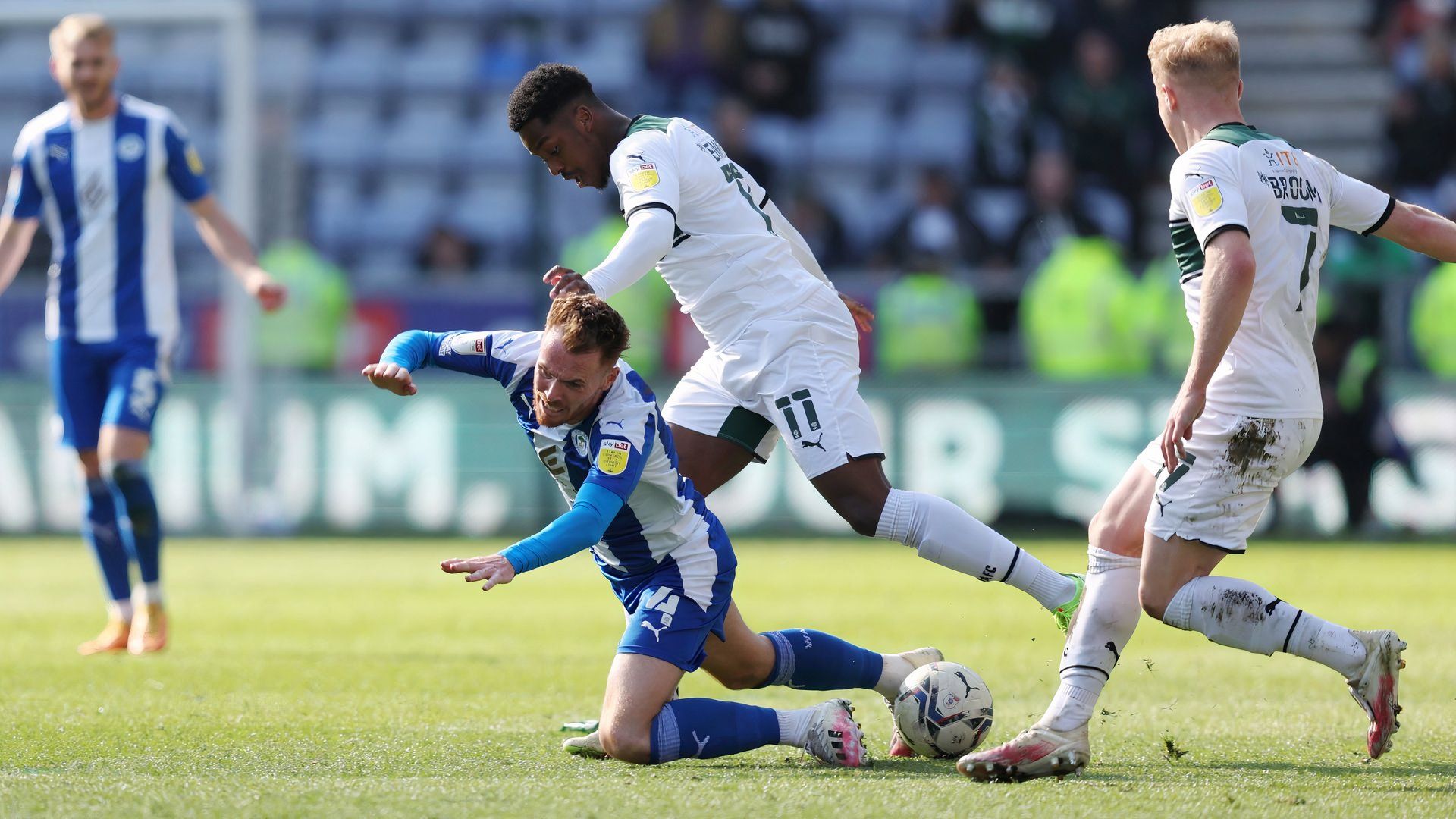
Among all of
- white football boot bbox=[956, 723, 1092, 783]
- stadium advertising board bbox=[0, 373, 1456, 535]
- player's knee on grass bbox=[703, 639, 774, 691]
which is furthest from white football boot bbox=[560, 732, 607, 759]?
stadium advertising board bbox=[0, 373, 1456, 535]

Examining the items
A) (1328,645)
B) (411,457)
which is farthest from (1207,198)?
(411,457)

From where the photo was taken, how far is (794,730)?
4.75 metres

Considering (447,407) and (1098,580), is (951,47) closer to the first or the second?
(447,407)

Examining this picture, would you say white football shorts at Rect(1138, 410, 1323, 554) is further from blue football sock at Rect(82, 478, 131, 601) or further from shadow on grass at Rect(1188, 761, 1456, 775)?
blue football sock at Rect(82, 478, 131, 601)

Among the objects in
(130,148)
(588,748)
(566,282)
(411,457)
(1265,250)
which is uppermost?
(130,148)

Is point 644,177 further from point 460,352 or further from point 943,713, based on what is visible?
point 943,713

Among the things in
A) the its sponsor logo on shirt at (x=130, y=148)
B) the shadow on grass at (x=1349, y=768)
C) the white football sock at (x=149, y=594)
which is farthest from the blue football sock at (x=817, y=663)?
the its sponsor logo on shirt at (x=130, y=148)

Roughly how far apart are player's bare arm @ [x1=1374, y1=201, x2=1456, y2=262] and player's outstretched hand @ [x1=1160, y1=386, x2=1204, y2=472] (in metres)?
0.88

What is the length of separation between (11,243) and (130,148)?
2.03 feet

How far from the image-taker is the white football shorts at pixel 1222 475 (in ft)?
14.7

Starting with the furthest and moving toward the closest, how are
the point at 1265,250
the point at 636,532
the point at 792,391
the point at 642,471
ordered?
the point at 792,391
the point at 636,532
the point at 642,471
the point at 1265,250

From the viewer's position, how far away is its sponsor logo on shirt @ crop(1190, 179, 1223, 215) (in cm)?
432

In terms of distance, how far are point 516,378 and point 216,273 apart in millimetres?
10656

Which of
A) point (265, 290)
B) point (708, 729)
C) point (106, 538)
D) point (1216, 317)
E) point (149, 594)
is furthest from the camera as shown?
point (106, 538)
